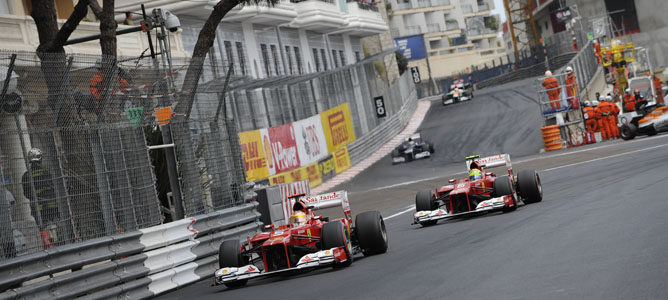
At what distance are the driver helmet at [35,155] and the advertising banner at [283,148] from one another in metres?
20.1

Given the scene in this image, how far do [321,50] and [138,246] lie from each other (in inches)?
1401

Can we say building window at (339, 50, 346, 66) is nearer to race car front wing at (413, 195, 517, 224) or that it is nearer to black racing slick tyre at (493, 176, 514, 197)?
race car front wing at (413, 195, 517, 224)

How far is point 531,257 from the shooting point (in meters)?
9.27

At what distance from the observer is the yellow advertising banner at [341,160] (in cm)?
3699

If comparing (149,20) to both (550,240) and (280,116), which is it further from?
(280,116)

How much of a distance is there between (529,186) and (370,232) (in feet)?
14.7

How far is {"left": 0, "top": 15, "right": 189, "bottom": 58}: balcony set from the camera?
66.1ft

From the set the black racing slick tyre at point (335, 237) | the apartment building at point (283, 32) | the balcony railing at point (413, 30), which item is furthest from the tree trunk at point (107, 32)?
the balcony railing at point (413, 30)

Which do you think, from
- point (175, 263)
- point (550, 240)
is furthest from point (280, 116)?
point (550, 240)

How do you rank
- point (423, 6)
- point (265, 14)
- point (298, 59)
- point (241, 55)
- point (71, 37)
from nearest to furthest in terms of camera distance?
point (71, 37) → point (241, 55) → point (265, 14) → point (298, 59) → point (423, 6)

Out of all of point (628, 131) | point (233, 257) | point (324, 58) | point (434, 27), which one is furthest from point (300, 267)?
point (434, 27)

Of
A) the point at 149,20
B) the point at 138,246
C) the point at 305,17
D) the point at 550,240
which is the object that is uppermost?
the point at 305,17

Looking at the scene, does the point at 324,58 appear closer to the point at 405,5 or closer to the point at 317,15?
the point at 317,15

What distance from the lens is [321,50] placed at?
46.5 metres
